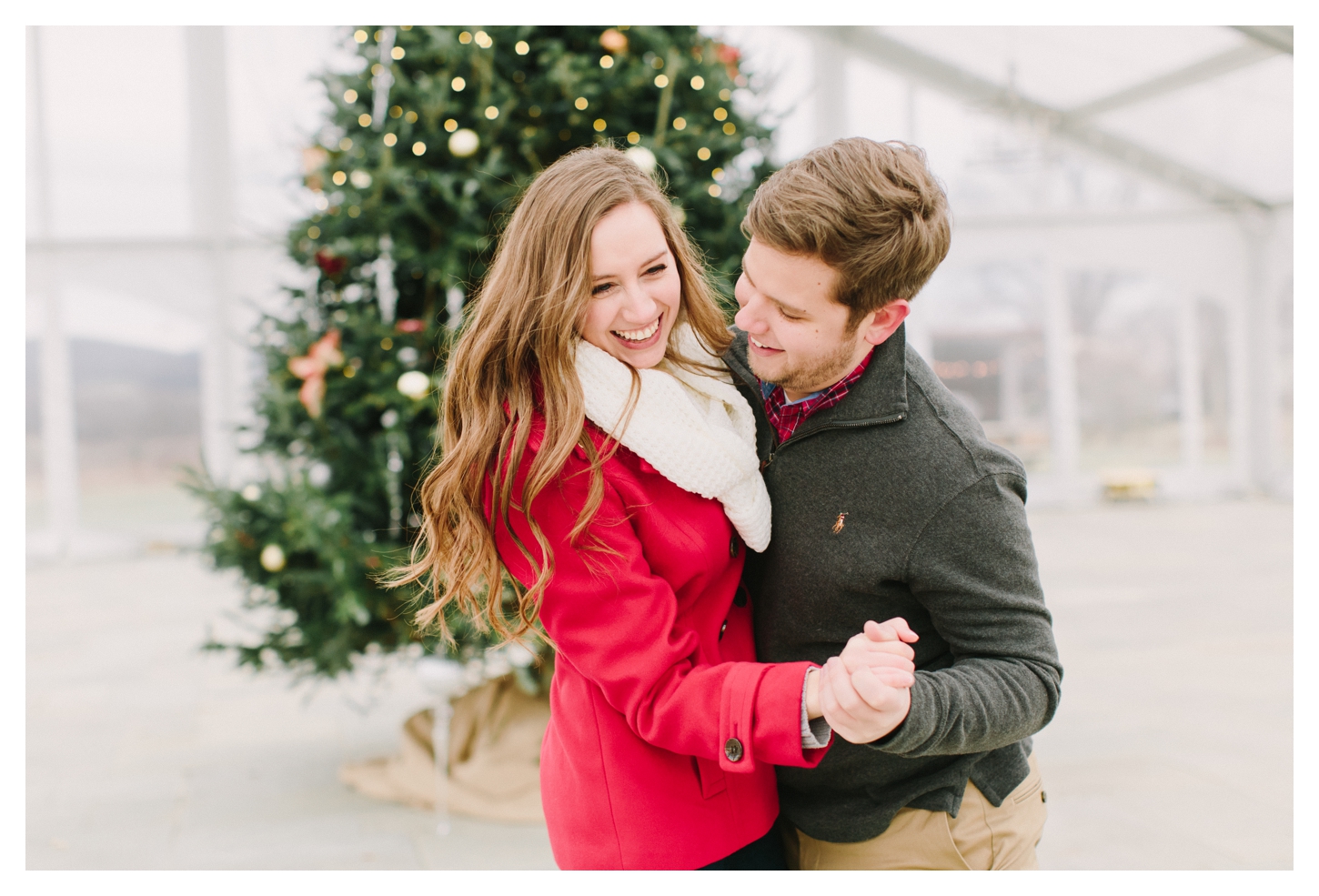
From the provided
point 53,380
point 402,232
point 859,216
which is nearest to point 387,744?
point 402,232

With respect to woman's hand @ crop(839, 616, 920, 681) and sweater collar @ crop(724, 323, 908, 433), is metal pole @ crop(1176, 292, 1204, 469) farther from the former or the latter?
woman's hand @ crop(839, 616, 920, 681)

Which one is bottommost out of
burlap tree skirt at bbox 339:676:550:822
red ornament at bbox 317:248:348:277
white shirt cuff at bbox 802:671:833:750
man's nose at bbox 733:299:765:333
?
burlap tree skirt at bbox 339:676:550:822

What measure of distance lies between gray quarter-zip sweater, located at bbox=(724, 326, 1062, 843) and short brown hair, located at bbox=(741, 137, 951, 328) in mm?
132

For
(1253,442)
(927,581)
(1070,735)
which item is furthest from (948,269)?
(927,581)

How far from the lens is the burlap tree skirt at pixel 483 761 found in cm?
358

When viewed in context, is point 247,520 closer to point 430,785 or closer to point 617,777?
point 430,785

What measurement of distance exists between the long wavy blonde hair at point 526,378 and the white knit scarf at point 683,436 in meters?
0.03

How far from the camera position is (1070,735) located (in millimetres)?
4434

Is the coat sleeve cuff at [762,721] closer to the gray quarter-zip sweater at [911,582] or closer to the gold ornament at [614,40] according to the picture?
the gray quarter-zip sweater at [911,582]

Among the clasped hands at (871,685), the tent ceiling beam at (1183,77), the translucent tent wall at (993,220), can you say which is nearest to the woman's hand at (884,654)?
the clasped hands at (871,685)

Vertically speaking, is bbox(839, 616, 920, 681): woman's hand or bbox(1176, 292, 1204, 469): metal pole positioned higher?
bbox(839, 616, 920, 681): woman's hand

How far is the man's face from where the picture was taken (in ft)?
4.71

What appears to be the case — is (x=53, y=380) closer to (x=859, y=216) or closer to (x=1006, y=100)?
(x=1006, y=100)

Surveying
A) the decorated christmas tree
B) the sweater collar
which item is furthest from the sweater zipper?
the decorated christmas tree
